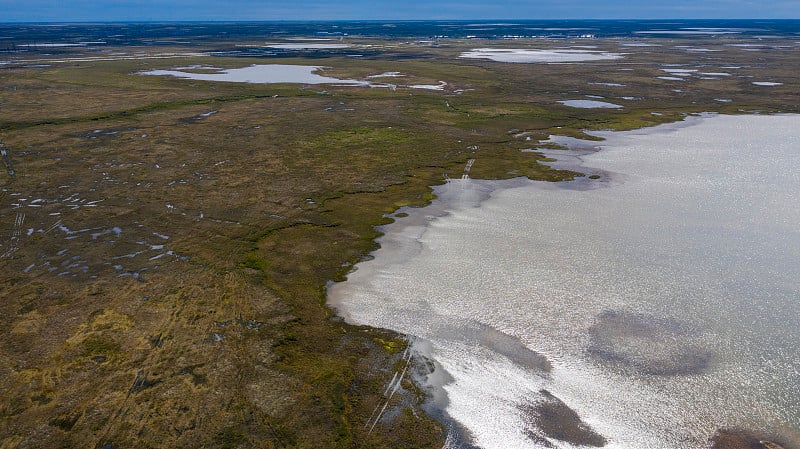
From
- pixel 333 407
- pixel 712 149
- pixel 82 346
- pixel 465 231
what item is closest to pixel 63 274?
pixel 82 346

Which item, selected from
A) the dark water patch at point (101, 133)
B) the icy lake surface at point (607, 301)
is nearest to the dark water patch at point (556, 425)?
the icy lake surface at point (607, 301)

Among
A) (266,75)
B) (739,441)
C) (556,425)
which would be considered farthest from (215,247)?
(266,75)

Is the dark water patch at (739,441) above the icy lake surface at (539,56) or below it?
below

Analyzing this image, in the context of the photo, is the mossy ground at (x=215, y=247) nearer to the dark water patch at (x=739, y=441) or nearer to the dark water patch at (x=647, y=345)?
the dark water patch at (x=647, y=345)

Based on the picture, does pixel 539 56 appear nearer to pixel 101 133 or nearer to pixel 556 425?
pixel 101 133

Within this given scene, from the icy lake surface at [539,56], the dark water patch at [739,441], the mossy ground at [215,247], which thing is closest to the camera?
the dark water patch at [739,441]

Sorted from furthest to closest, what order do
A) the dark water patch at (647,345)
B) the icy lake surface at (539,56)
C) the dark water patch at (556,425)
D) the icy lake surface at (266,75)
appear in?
the icy lake surface at (539,56) < the icy lake surface at (266,75) < the dark water patch at (647,345) < the dark water patch at (556,425)

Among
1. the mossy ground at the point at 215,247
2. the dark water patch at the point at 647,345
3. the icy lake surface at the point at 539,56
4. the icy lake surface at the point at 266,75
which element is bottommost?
the dark water patch at the point at 647,345
